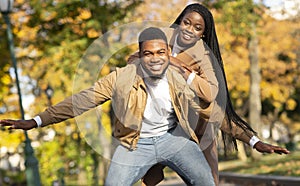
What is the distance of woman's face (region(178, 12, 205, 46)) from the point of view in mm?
5250

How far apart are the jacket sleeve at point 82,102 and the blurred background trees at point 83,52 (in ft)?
2.44

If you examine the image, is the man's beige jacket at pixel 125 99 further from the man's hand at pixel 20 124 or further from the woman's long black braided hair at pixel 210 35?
the woman's long black braided hair at pixel 210 35

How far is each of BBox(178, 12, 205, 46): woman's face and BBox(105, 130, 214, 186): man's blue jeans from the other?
78 cm

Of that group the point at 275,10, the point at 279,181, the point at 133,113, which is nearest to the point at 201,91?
the point at 133,113

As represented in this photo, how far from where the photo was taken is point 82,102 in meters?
4.80

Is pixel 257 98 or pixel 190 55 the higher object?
pixel 190 55

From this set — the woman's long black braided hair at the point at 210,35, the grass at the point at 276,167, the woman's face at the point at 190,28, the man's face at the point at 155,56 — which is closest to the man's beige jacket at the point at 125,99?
the man's face at the point at 155,56

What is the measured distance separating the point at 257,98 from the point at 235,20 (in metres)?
6.18

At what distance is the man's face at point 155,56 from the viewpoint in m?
4.62

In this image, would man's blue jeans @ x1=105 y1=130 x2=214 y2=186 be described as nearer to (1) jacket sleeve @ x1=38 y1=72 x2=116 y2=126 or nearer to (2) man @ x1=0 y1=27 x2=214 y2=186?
(2) man @ x1=0 y1=27 x2=214 y2=186

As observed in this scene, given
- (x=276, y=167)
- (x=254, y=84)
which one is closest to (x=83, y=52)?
(x=276, y=167)

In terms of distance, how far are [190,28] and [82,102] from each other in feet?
3.49

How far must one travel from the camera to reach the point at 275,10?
30.8m

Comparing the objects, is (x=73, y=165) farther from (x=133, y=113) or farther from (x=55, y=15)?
(x=133, y=113)
